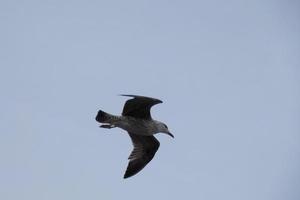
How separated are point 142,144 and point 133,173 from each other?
120 cm

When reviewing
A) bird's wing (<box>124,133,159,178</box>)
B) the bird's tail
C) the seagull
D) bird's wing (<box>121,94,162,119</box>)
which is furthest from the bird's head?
the bird's tail

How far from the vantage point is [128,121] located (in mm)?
19000

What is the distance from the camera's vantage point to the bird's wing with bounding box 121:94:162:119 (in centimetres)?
1812

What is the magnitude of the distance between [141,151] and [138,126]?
65.2 inches

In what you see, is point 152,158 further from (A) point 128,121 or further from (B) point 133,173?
(A) point 128,121

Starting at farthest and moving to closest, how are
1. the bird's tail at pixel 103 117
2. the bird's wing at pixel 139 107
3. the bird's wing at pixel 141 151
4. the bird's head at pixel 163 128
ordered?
the bird's wing at pixel 141 151
the bird's head at pixel 163 128
the bird's tail at pixel 103 117
the bird's wing at pixel 139 107

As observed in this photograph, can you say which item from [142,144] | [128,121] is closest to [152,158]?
[142,144]

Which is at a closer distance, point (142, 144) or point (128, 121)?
point (128, 121)

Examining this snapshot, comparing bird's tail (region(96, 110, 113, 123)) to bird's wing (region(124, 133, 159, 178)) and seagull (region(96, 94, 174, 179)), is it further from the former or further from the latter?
bird's wing (region(124, 133, 159, 178))

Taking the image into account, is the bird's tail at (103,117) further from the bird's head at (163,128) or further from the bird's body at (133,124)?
the bird's head at (163,128)

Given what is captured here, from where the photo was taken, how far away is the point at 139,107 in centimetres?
1889

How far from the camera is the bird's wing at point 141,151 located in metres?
20.3

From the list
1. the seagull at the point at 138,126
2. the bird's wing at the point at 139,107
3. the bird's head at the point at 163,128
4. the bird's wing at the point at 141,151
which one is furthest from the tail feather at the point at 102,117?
the bird's wing at the point at 141,151

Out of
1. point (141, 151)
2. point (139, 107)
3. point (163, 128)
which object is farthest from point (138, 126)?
point (141, 151)
